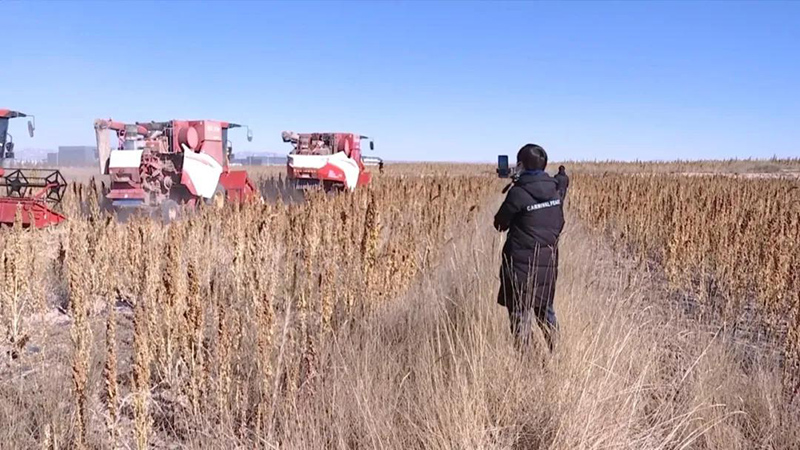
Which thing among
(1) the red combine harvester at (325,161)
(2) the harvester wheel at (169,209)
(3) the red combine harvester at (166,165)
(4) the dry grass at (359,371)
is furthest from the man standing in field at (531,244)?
(1) the red combine harvester at (325,161)

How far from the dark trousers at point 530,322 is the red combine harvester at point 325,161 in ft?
29.4

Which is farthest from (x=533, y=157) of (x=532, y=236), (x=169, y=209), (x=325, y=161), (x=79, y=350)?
(x=325, y=161)

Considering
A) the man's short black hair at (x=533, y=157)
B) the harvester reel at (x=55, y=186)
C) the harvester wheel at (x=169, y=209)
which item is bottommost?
the harvester wheel at (x=169, y=209)

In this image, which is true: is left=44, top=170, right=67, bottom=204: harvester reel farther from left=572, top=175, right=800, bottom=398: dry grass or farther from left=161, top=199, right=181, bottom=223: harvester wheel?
left=572, top=175, right=800, bottom=398: dry grass

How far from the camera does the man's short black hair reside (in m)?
3.14

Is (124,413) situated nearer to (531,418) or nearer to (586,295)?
(531,418)

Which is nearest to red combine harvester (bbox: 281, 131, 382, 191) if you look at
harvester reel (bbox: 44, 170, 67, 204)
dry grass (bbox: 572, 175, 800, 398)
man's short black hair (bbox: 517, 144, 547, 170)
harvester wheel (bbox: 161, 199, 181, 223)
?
harvester wheel (bbox: 161, 199, 181, 223)

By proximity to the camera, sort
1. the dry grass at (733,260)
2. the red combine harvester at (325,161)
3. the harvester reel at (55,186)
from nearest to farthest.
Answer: the dry grass at (733,260)
the harvester reel at (55,186)
the red combine harvester at (325,161)

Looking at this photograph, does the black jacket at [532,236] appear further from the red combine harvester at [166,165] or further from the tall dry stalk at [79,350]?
the red combine harvester at [166,165]

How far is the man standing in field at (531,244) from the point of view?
307 cm

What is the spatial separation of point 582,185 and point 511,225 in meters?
11.7

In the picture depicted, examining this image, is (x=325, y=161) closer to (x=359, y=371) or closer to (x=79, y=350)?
(x=359, y=371)

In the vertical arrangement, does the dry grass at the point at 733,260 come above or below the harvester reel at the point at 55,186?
below

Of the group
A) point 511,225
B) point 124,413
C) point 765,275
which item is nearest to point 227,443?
point 124,413
